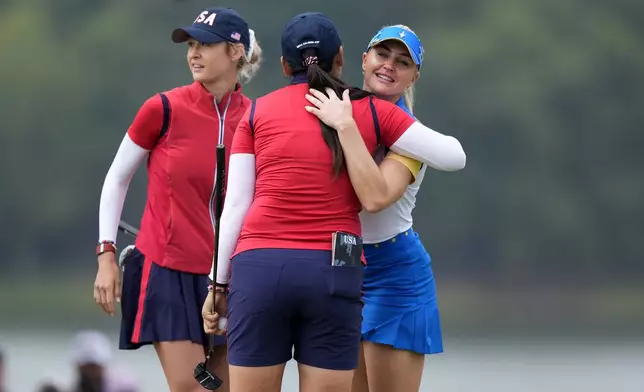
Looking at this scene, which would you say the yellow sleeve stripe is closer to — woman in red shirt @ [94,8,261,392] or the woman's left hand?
the woman's left hand

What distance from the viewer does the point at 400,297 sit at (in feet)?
11.0

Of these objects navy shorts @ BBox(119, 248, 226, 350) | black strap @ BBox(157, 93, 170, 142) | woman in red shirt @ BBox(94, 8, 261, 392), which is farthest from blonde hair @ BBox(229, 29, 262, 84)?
navy shorts @ BBox(119, 248, 226, 350)

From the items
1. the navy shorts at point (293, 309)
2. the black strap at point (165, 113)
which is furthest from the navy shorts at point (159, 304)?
the navy shorts at point (293, 309)

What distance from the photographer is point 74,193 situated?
1316 centimetres

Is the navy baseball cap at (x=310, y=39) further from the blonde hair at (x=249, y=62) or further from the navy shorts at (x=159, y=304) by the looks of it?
the navy shorts at (x=159, y=304)

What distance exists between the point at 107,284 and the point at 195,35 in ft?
2.54

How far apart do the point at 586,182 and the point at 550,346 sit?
7.66 ft

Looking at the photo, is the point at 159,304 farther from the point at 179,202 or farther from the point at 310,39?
the point at 310,39

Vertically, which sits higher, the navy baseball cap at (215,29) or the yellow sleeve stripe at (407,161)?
the navy baseball cap at (215,29)

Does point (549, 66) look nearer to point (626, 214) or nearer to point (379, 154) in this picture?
point (626, 214)

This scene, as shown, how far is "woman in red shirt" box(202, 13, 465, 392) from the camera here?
271cm

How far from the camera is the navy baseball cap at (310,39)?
9.25 feet

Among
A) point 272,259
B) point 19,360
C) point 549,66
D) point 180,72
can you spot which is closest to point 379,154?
point 272,259

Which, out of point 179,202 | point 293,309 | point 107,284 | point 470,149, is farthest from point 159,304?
point 470,149
